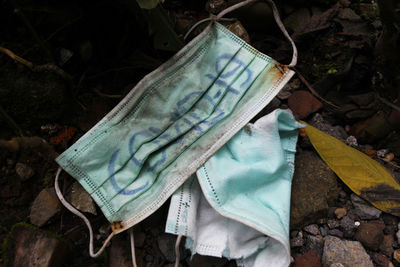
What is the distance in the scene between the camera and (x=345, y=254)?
4.17 feet

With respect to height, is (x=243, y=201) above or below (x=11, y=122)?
below

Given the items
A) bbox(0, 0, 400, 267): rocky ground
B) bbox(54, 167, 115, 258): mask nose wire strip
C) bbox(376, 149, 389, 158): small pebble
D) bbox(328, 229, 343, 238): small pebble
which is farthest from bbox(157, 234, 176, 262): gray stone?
bbox(376, 149, 389, 158): small pebble

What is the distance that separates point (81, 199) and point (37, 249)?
0.25 meters

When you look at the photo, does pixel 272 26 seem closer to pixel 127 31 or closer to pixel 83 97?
pixel 127 31

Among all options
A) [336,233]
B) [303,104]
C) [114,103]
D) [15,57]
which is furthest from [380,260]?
[15,57]

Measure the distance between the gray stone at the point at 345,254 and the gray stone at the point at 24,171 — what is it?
136 centimetres

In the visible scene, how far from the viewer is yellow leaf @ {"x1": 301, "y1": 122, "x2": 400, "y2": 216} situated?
1.37m

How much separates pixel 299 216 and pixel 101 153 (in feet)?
2.99

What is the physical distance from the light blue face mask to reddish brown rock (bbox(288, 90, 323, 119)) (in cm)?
24

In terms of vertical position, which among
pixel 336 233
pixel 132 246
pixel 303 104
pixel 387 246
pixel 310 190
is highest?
pixel 132 246

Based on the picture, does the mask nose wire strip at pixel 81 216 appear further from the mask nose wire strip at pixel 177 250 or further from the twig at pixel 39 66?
the twig at pixel 39 66

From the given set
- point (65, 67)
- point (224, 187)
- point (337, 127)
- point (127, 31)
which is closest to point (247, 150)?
point (224, 187)

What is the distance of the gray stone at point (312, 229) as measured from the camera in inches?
53.2

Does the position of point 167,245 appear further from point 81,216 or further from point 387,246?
point 387,246
